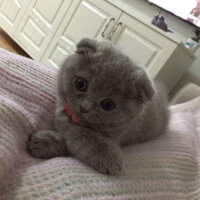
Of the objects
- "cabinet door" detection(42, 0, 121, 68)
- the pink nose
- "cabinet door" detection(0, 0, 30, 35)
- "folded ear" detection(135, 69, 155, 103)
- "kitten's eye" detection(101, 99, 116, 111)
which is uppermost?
"folded ear" detection(135, 69, 155, 103)

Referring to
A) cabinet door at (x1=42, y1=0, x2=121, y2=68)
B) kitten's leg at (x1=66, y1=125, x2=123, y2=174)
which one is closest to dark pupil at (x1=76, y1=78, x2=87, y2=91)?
kitten's leg at (x1=66, y1=125, x2=123, y2=174)

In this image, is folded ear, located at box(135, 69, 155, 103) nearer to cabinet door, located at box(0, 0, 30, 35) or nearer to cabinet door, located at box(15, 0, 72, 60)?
cabinet door, located at box(15, 0, 72, 60)

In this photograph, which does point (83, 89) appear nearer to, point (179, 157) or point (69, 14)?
point (179, 157)

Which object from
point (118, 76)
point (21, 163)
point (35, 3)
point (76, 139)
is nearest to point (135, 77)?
point (118, 76)

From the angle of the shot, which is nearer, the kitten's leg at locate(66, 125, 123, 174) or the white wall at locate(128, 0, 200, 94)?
the kitten's leg at locate(66, 125, 123, 174)

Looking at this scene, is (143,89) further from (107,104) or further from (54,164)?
(54,164)

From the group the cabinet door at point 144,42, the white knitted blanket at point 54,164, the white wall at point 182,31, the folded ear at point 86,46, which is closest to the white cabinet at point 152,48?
the cabinet door at point 144,42

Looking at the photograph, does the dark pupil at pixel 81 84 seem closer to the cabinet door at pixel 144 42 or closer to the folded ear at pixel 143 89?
the folded ear at pixel 143 89
